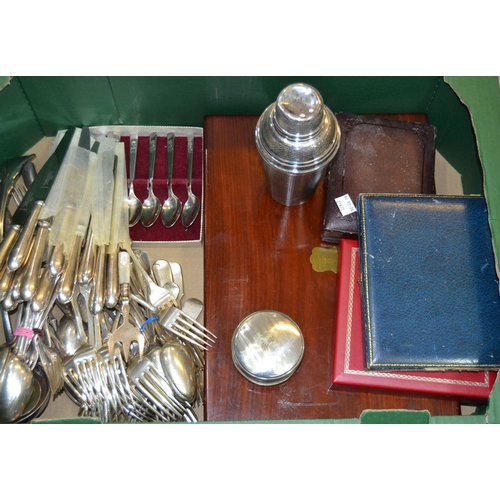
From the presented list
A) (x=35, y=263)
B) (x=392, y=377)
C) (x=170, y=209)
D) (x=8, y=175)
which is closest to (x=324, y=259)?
(x=392, y=377)

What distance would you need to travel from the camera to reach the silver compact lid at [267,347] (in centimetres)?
98

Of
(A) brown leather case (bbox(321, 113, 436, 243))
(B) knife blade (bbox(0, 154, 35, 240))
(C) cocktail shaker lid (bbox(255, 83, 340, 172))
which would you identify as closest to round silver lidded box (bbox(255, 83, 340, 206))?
(C) cocktail shaker lid (bbox(255, 83, 340, 172))

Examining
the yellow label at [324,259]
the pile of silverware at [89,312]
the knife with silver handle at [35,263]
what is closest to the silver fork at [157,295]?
the pile of silverware at [89,312]

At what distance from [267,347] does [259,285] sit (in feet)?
0.53

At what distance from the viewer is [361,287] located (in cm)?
99

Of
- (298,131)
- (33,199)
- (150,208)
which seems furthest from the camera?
(150,208)

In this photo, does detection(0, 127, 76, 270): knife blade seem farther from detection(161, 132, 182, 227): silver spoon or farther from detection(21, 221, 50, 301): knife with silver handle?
detection(161, 132, 182, 227): silver spoon

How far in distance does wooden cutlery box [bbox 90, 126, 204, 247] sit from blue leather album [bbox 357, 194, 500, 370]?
47cm

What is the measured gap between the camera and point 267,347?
0.99 meters

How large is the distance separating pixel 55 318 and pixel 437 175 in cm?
103

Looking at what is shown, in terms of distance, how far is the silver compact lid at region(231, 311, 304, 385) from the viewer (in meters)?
0.98

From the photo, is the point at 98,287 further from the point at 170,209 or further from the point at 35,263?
the point at 170,209

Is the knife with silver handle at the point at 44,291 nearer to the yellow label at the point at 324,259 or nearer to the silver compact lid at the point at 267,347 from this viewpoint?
the silver compact lid at the point at 267,347

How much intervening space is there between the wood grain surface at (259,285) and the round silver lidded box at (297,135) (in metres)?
0.16
